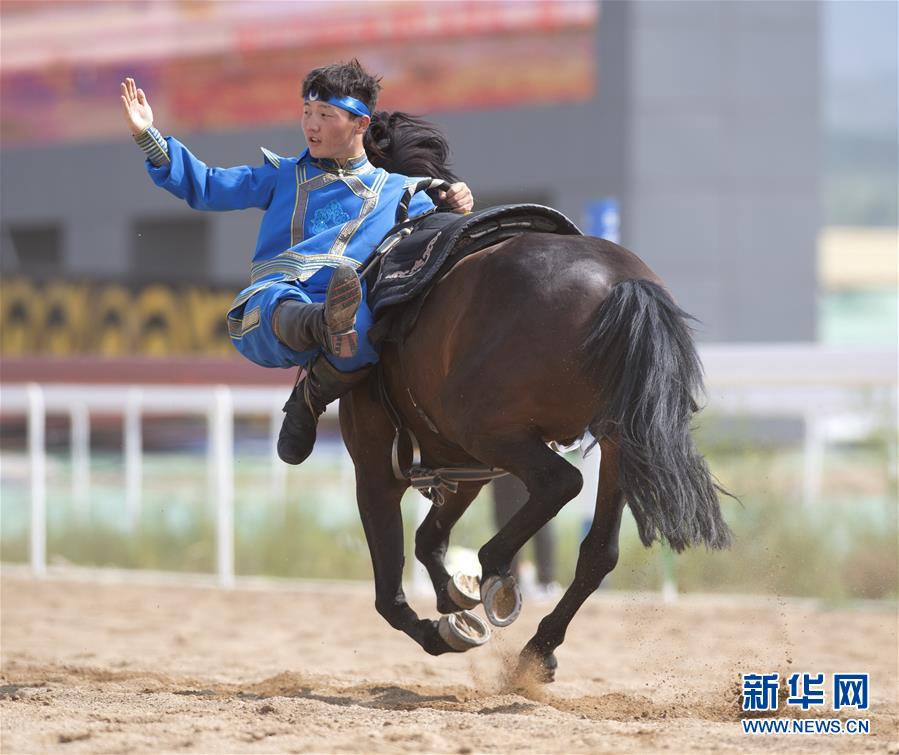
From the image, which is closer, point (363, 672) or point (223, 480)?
point (363, 672)

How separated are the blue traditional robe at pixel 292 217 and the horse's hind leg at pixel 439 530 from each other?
2.48 feet

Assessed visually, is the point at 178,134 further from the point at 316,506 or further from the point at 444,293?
the point at 444,293

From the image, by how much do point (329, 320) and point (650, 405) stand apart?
100cm

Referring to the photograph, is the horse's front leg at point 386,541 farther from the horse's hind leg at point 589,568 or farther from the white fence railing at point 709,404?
the white fence railing at point 709,404

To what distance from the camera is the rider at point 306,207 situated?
15.1 ft

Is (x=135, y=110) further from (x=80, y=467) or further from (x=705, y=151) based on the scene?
(x=705, y=151)

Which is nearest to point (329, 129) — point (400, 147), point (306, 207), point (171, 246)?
point (306, 207)

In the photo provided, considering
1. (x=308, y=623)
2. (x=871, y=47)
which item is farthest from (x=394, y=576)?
(x=871, y=47)

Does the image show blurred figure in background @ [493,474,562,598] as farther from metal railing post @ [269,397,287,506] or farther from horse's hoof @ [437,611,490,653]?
horse's hoof @ [437,611,490,653]

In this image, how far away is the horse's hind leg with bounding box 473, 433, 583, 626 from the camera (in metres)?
4.10

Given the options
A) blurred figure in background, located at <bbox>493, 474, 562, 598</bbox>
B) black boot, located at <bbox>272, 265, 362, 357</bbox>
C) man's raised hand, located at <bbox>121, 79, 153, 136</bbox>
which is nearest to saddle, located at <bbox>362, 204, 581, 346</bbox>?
black boot, located at <bbox>272, 265, 362, 357</bbox>

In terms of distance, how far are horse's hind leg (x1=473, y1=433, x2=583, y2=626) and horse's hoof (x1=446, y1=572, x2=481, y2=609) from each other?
1.44ft

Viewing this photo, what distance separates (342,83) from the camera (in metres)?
4.67

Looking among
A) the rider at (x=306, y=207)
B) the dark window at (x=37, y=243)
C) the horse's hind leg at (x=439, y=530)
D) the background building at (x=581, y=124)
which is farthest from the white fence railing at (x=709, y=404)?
the dark window at (x=37, y=243)
